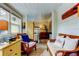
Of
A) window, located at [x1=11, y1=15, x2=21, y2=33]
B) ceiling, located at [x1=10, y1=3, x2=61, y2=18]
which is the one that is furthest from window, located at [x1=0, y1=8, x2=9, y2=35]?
window, located at [x1=11, y1=15, x2=21, y2=33]

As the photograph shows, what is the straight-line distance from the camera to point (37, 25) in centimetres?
763

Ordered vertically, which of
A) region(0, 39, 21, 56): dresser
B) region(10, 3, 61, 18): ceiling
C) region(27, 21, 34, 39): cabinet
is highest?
region(10, 3, 61, 18): ceiling

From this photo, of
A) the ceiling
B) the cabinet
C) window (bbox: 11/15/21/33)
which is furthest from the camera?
the cabinet

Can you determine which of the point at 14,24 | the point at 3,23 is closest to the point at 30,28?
the point at 14,24

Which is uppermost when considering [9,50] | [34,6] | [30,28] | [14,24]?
[34,6]

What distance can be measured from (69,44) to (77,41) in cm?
21

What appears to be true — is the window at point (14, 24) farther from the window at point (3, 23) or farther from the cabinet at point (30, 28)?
the window at point (3, 23)

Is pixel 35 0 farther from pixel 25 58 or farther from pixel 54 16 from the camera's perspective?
pixel 54 16

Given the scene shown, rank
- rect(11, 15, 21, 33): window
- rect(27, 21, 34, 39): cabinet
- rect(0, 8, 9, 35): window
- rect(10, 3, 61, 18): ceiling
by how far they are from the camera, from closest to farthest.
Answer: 1. rect(0, 8, 9, 35): window
2. rect(10, 3, 61, 18): ceiling
3. rect(11, 15, 21, 33): window
4. rect(27, 21, 34, 39): cabinet

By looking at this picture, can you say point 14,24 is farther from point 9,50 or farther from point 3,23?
point 9,50

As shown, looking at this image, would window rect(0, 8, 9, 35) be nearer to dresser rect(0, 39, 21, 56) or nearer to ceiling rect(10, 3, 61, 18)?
dresser rect(0, 39, 21, 56)

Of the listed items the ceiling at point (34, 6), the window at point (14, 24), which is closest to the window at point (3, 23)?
the ceiling at point (34, 6)

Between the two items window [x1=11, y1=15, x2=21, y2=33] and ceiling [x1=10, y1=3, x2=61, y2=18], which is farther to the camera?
window [x1=11, y1=15, x2=21, y2=33]

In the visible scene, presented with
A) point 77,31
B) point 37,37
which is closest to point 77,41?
point 77,31
